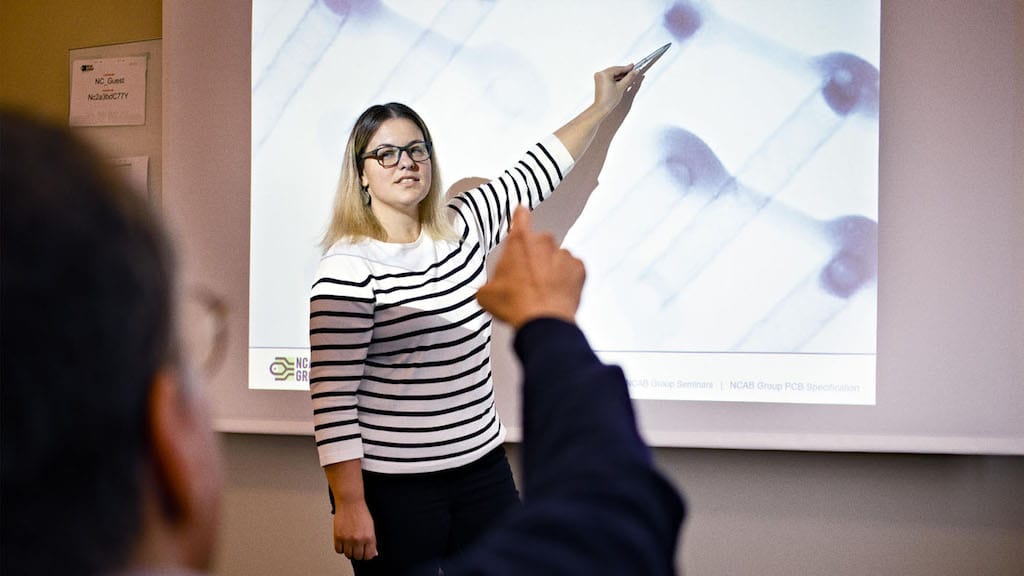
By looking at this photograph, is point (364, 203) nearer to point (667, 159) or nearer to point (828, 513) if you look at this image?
point (667, 159)

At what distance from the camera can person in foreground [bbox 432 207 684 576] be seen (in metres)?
0.41

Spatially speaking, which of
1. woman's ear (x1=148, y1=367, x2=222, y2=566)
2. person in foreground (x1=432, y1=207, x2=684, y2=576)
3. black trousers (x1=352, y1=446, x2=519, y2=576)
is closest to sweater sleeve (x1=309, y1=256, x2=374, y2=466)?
black trousers (x1=352, y1=446, x2=519, y2=576)

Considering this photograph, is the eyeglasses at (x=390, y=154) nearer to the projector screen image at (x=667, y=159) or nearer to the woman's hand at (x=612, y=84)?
the projector screen image at (x=667, y=159)

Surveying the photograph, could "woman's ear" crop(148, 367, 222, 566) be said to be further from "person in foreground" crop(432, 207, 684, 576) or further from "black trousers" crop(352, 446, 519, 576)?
"black trousers" crop(352, 446, 519, 576)

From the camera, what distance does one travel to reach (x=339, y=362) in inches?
64.9

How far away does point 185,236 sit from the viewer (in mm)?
2398

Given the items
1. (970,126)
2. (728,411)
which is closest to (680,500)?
(728,411)

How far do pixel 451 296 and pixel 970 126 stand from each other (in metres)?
1.16

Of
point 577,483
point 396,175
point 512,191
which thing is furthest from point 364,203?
point 577,483

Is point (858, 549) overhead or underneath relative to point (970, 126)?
underneath

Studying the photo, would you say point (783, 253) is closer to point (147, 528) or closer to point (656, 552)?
point (656, 552)

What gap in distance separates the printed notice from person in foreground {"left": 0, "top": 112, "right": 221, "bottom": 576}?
2.42 m

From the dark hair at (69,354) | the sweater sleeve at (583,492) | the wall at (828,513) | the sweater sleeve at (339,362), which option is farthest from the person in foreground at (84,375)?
the wall at (828,513)

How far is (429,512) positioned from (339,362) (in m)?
0.33
